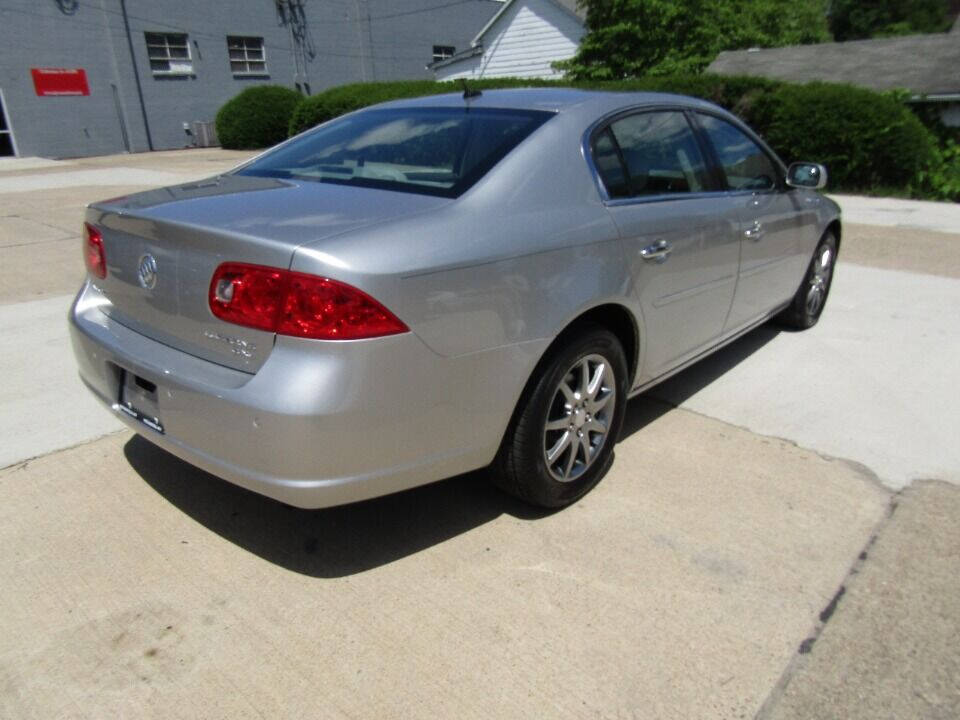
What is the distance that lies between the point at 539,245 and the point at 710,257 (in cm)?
134

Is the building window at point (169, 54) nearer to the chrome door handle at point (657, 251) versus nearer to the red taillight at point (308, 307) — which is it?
the chrome door handle at point (657, 251)

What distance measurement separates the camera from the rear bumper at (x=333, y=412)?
7.30ft

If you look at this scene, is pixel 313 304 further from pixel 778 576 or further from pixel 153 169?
pixel 153 169

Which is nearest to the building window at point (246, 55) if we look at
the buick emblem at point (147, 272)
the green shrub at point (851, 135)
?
the green shrub at point (851, 135)

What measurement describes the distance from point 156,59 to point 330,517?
89.4ft

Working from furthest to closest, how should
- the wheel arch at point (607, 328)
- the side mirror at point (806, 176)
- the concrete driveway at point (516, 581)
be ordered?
the side mirror at point (806, 176) < the wheel arch at point (607, 328) < the concrete driveway at point (516, 581)

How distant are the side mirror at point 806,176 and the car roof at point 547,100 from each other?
1192 millimetres

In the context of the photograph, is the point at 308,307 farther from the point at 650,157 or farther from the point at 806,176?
the point at 806,176

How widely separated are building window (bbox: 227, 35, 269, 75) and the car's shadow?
1086 inches

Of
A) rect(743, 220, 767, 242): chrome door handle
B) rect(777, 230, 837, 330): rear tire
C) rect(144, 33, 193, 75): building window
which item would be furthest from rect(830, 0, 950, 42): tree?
rect(743, 220, 767, 242): chrome door handle

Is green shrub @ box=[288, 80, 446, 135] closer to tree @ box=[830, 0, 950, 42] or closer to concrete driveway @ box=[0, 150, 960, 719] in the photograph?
concrete driveway @ box=[0, 150, 960, 719]

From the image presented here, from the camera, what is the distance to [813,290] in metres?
5.35

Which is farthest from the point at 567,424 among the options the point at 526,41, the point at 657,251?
the point at 526,41

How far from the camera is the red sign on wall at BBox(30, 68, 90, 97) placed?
77.0 feet
